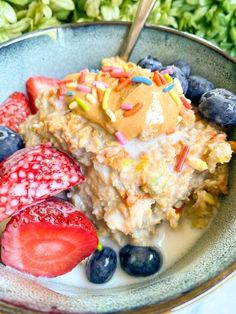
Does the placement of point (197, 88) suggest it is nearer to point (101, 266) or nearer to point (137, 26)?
point (137, 26)

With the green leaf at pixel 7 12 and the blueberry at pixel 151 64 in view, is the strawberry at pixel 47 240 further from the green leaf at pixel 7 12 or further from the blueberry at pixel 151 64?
the green leaf at pixel 7 12

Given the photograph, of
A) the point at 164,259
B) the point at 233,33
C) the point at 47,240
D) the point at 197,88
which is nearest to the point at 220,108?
the point at 197,88

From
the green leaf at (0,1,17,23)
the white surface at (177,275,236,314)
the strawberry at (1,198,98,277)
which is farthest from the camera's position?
the green leaf at (0,1,17,23)

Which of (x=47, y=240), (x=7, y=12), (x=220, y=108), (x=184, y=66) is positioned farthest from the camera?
(x=7, y=12)

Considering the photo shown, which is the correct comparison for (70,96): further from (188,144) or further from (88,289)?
(88,289)

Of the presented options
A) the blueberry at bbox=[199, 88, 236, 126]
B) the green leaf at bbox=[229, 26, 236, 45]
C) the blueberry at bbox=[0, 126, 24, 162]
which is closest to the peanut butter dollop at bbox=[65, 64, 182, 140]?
the blueberry at bbox=[199, 88, 236, 126]

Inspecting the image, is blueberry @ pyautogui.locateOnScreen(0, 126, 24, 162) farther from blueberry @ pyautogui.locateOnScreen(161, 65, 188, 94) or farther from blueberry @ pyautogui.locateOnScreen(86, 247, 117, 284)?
blueberry @ pyautogui.locateOnScreen(161, 65, 188, 94)
